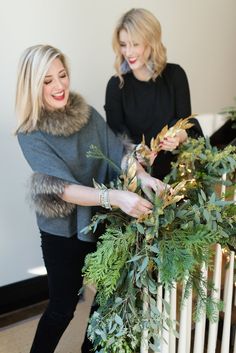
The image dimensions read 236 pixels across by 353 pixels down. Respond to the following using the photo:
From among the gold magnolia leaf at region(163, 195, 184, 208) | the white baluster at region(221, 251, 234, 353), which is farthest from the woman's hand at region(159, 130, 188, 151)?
the white baluster at region(221, 251, 234, 353)

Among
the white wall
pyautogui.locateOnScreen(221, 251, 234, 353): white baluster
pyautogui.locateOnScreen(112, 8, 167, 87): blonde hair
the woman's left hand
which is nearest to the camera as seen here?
the woman's left hand

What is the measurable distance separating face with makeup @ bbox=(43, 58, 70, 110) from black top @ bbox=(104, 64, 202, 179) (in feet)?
1.40

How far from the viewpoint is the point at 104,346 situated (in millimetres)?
1280

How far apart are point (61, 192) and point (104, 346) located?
0.53m

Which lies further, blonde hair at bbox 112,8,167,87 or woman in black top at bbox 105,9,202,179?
woman in black top at bbox 105,9,202,179

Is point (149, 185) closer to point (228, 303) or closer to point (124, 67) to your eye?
point (228, 303)

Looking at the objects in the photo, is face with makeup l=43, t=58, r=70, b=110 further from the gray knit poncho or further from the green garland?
the green garland

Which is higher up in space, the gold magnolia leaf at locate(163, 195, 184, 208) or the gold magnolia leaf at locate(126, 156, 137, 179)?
the gold magnolia leaf at locate(126, 156, 137, 179)

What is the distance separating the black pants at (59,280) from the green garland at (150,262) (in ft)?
1.22

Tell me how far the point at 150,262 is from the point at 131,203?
0.61 ft

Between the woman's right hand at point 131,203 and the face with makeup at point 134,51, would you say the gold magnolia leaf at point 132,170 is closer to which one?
the woman's right hand at point 131,203

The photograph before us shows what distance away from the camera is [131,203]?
4.13 ft

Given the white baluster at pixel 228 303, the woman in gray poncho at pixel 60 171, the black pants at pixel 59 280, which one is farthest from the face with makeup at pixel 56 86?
the white baluster at pixel 228 303

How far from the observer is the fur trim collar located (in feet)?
4.83
